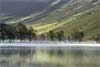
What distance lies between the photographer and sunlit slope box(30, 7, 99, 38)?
68069 mm

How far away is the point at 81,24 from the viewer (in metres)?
74.6

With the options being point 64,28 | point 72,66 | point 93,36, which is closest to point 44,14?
point 64,28

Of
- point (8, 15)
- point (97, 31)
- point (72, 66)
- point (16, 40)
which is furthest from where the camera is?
point (8, 15)

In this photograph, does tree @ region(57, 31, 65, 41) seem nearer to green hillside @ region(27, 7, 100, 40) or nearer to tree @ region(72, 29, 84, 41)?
green hillside @ region(27, 7, 100, 40)

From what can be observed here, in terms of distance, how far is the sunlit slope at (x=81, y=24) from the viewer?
68069 millimetres

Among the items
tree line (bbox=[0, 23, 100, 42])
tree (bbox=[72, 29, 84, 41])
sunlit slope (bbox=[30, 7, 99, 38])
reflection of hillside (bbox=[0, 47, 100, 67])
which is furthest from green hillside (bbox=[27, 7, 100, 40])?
reflection of hillside (bbox=[0, 47, 100, 67])

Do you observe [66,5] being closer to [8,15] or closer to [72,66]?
[8,15]

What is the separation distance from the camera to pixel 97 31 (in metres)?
68.4

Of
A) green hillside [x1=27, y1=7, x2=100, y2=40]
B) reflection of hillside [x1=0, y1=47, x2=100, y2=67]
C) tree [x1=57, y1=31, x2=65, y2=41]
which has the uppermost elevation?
green hillside [x1=27, y1=7, x2=100, y2=40]

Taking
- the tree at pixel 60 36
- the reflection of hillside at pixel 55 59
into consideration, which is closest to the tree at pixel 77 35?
the tree at pixel 60 36

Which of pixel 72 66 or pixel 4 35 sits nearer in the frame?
pixel 72 66

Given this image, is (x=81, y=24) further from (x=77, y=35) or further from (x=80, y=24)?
(x=77, y=35)

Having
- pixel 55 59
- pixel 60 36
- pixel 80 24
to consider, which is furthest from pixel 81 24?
pixel 55 59

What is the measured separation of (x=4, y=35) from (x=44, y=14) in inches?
833
